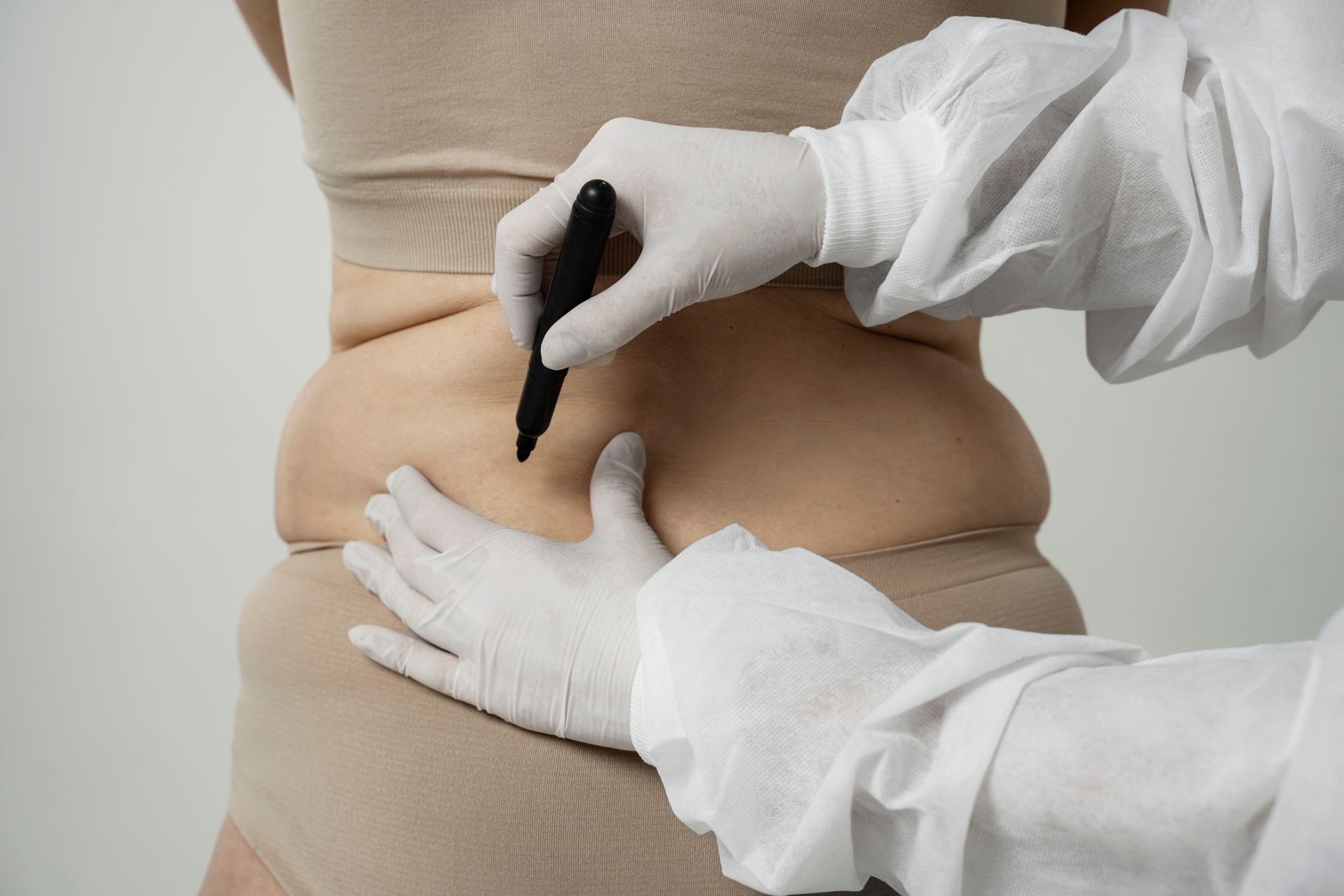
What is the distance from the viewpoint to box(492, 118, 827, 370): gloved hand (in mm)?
642

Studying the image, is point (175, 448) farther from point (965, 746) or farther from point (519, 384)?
point (965, 746)

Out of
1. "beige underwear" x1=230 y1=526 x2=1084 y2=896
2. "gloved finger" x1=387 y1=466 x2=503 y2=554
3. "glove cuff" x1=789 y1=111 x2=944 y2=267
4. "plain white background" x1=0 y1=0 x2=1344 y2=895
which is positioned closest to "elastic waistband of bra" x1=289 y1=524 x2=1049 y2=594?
"beige underwear" x1=230 y1=526 x2=1084 y2=896

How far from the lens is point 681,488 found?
737 mm

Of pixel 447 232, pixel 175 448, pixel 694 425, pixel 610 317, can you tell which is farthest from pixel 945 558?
pixel 175 448

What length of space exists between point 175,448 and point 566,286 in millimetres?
1160

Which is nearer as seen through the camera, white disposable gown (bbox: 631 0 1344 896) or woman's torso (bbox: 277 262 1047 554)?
white disposable gown (bbox: 631 0 1344 896)

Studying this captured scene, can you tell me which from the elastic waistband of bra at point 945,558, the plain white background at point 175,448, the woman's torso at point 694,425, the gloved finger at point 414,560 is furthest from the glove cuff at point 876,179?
the plain white background at point 175,448

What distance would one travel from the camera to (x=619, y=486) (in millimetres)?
704

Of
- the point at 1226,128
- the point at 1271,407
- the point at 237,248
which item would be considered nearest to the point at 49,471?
the point at 237,248

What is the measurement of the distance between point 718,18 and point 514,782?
0.54 metres

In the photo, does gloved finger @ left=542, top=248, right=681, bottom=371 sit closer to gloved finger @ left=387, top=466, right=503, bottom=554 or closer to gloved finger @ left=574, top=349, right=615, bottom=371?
gloved finger @ left=574, top=349, right=615, bottom=371

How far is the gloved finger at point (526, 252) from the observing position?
64 centimetres

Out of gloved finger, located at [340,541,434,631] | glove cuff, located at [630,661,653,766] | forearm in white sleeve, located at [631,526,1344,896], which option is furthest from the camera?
gloved finger, located at [340,541,434,631]

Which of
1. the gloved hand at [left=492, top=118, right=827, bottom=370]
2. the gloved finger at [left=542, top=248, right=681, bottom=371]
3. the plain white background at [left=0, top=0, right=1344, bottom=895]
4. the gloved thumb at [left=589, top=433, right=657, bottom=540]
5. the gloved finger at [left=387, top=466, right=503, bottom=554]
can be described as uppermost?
the gloved hand at [left=492, top=118, right=827, bottom=370]
